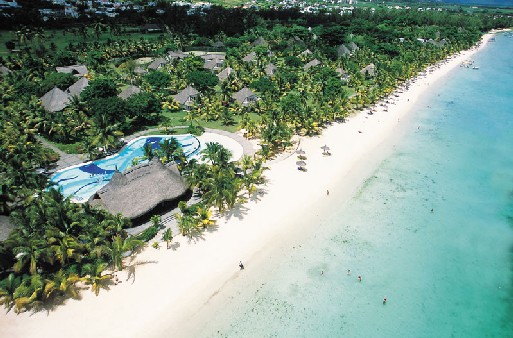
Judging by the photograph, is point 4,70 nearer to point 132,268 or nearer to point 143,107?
point 143,107

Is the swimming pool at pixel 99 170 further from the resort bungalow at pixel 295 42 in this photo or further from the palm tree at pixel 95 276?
the resort bungalow at pixel 295 42

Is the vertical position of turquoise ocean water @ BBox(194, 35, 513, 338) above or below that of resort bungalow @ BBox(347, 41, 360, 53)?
below

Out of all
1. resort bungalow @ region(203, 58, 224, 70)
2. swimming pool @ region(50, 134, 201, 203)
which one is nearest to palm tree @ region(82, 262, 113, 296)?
swimming pool @ region(50, 134, 201, 203)

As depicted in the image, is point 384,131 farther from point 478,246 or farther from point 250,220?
point 250,220

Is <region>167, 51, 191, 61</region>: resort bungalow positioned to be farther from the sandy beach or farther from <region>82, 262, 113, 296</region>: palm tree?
<region>82, 262, 113, 296</region>: palm tree

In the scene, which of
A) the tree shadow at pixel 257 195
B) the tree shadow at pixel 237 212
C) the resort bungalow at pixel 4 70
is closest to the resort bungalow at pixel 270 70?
the tree shadow at pixel 257 195

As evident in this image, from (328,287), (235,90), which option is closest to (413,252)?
(328,287)
